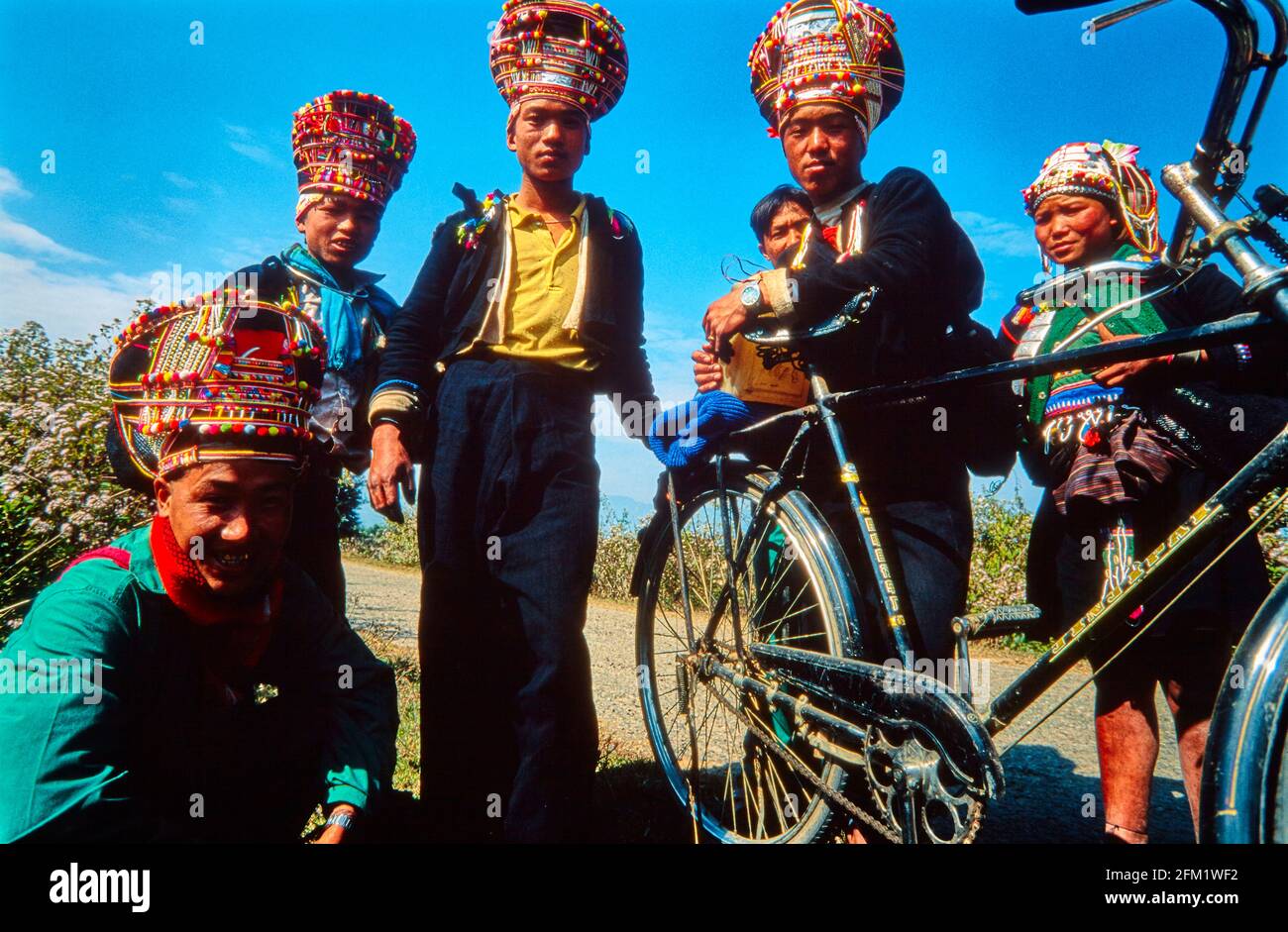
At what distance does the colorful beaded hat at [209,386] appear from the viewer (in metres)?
1.70

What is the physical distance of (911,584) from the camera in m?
2.20

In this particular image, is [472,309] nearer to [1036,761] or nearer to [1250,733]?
[1250,733]

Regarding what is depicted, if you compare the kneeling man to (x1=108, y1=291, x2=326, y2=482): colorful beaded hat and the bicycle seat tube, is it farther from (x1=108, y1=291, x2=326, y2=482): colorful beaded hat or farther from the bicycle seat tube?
the bicycle seat tube

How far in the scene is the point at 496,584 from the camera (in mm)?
2336

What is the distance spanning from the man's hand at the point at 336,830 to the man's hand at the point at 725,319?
1738mm

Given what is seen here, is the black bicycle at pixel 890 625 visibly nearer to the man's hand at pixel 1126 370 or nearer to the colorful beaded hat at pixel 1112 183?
the man's hand at pixel 1126 370

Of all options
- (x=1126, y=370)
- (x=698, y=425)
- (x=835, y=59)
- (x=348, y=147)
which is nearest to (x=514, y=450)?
(x=698, y=425)

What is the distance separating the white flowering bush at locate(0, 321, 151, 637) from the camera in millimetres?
3260

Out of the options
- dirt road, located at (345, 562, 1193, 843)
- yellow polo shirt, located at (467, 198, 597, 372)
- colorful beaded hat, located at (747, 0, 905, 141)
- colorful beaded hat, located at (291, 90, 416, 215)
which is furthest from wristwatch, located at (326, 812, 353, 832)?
colorful beaded hat, located at (747, 0, 905, 141)

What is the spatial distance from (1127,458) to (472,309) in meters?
2.02

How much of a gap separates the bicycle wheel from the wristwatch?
115cm
